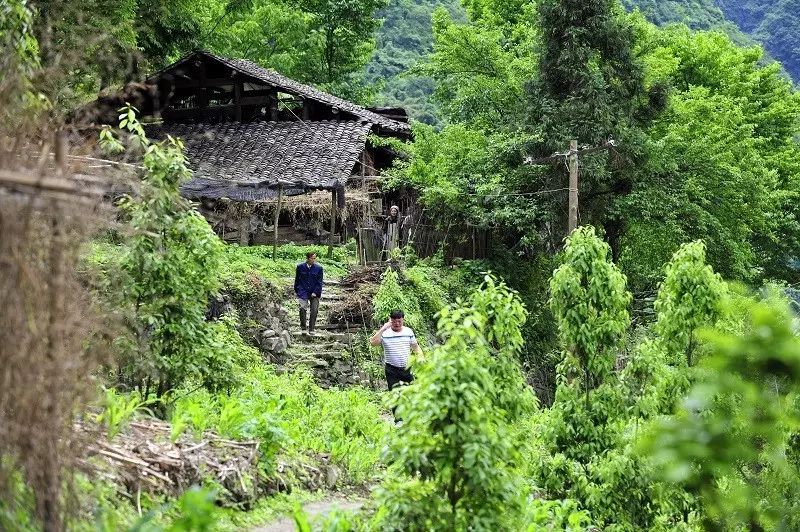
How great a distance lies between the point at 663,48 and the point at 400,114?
938cm

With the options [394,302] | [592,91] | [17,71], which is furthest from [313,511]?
[592,91]

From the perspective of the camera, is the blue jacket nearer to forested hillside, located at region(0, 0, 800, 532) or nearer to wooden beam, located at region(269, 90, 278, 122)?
forested hillside, located at region(0, 0, 800, 532)

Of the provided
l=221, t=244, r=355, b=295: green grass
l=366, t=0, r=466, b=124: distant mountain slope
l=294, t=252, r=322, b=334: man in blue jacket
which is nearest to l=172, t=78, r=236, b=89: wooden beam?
l=221, t=244, r=355, b=295: green grass

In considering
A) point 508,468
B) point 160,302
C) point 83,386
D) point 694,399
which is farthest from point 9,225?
point 160,302

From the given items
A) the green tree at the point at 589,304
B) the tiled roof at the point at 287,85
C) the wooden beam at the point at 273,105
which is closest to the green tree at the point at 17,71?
the green tree at the point at 589,304

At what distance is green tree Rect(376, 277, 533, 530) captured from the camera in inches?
261

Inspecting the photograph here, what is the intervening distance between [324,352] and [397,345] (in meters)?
8.06

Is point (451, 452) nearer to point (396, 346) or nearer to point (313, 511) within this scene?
point (313, 511)

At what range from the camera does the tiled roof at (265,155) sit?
2222 cm

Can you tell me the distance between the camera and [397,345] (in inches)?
460

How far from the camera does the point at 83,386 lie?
573cm

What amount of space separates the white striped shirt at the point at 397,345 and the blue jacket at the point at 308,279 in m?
7.46

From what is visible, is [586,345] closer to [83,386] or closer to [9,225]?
[83,386]

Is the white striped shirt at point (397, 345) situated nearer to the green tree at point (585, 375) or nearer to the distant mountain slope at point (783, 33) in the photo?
the green tree at point (585, 375)
